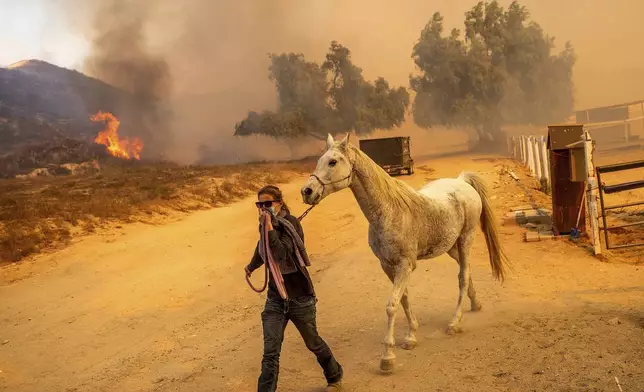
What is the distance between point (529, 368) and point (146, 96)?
251ft

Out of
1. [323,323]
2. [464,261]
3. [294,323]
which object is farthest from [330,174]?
[323,323]

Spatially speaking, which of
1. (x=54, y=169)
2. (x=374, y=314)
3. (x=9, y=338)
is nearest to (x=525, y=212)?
(x=374, y=314)

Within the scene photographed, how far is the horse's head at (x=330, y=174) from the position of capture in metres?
5.01

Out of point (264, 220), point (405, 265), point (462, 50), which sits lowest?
point (405, 265)

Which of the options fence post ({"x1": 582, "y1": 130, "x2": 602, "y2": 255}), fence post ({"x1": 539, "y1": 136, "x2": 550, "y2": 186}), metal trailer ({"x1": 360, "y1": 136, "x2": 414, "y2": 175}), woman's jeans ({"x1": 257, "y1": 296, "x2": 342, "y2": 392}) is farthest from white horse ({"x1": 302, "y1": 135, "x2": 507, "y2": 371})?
metal trailer ({"x1": 360, "y1": 136, "x2": 414, "y2": 175})

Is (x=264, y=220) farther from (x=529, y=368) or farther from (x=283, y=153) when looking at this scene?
(x=283, y=153)

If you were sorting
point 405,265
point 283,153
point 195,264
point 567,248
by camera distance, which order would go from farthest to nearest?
1. point 283,153
2. point 195,264
3. point 567,248
4. point 405,265

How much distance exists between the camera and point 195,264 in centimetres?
1174

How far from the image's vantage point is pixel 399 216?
5605 mm

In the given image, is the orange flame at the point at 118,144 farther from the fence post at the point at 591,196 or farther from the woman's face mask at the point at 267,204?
the woman's face mask at the point at 267,204

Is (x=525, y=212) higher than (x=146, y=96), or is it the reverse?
(x=146, y=96)

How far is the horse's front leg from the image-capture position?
5227 mm

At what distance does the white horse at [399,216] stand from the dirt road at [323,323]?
2.18 feet

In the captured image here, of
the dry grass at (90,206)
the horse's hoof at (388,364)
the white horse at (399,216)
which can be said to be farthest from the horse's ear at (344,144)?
the dry grass at (90,206)
